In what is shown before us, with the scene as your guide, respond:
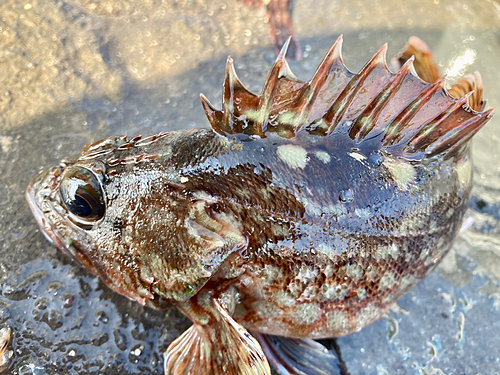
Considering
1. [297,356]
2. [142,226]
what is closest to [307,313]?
[297,356]

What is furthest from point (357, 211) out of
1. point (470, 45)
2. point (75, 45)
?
point (470, 45)

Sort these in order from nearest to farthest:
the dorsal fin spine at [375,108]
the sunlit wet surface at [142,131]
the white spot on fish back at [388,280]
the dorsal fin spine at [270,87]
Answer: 1. the dorsal fin spine at [270,87]
2. the dorsal fin spine at [375,108]
3. the white spot on fish back at [388,280]
4. the sunlit wet surface at [142,131]

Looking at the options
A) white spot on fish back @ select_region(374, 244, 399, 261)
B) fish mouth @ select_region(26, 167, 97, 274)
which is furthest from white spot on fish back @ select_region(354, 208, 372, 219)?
fish mouth @ select_region(26, 167, 97, 274)

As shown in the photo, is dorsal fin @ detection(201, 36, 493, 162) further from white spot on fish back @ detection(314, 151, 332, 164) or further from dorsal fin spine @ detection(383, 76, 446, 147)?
white spot on fish back @ detection(314, 151, 332, 164)

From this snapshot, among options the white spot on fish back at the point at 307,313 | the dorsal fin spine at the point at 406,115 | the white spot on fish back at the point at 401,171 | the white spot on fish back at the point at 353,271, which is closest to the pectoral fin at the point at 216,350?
the white spot on fish back at the point at 307,313

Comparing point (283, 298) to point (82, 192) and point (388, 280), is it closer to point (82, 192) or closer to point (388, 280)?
point (388, 280)

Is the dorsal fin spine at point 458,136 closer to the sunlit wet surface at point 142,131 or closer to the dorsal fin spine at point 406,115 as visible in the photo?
the dorsal fin spine at point 406,115

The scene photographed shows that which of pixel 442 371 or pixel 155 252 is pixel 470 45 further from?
pixel 155 252
